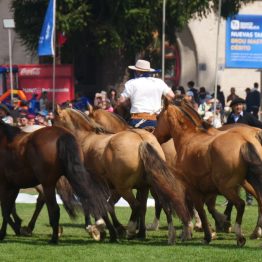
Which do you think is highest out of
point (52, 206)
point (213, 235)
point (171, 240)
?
point (52, 206)

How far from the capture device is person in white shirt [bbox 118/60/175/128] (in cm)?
1611

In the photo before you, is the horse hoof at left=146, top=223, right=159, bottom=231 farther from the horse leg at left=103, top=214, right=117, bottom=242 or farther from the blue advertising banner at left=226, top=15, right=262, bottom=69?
the blue advertising banner at left=226, top=15, right=262, bottom=69

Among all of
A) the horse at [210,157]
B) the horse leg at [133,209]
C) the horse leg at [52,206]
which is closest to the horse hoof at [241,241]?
the horse at [210,157]

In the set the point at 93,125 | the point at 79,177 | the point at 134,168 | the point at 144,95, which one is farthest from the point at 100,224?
the point at 144,95

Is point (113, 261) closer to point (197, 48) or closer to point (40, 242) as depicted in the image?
point (40, 242)

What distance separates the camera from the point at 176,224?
55.4 ft

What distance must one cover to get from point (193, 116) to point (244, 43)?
63.3ft

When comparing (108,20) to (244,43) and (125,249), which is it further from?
(125,249)

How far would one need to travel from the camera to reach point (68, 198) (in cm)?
1445

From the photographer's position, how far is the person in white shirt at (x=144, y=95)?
16109mm

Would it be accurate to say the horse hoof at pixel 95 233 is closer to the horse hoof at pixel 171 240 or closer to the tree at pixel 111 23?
the horse hoof at pixel 171 240

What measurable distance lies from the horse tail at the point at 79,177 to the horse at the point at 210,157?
133 cm

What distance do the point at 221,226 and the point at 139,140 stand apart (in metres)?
2.34

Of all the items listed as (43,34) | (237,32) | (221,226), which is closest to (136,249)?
(221,226)
